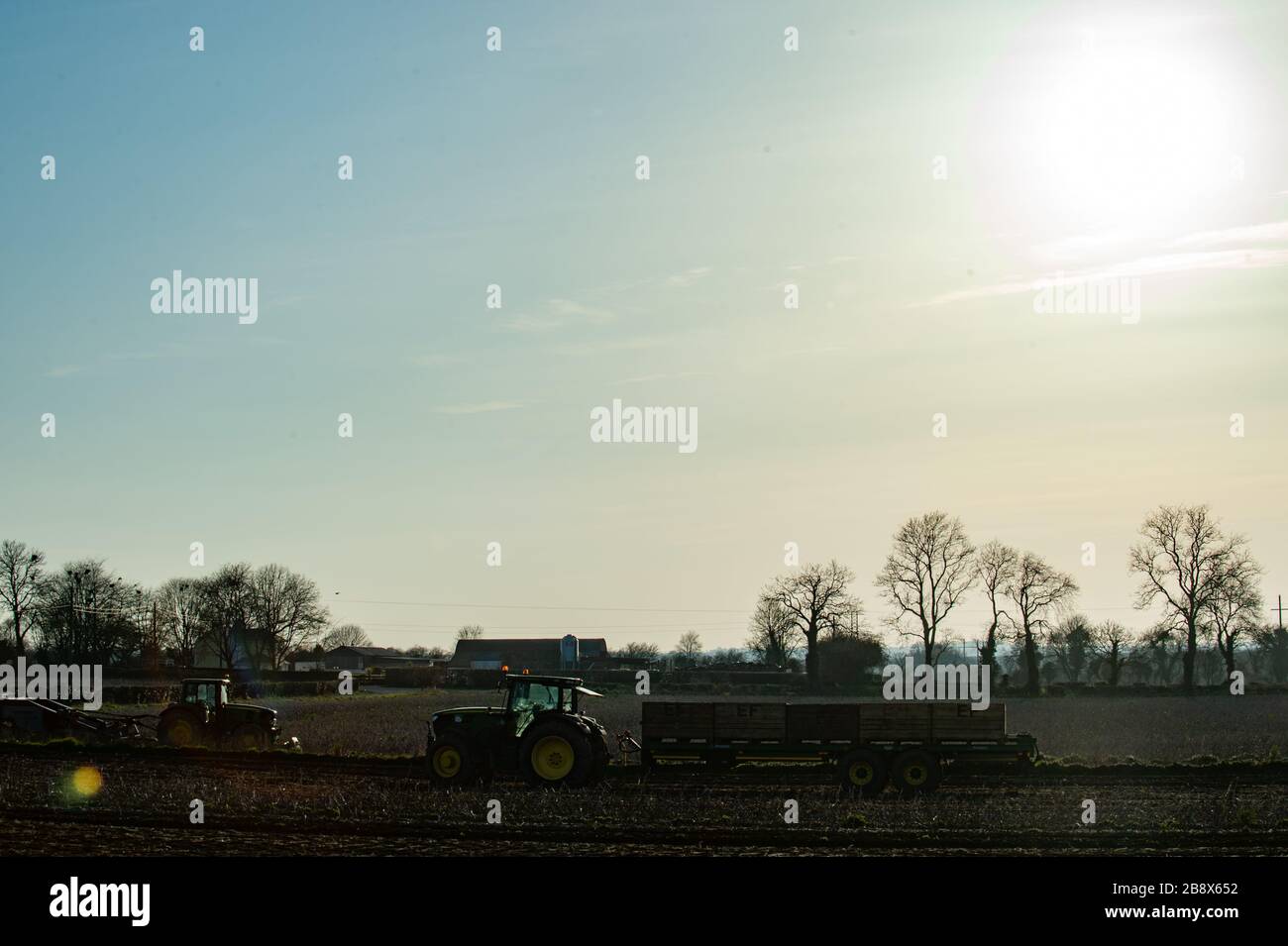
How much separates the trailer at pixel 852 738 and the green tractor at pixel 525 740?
242cm

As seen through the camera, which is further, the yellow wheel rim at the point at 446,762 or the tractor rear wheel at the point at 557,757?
the yellow wheel rim at the point at 446,762

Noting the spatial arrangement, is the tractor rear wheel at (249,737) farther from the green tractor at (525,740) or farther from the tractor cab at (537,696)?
the tractor cab at (537,696)

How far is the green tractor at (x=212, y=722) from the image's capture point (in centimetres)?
3030

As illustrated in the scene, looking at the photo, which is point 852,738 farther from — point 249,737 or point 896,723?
point 249,737

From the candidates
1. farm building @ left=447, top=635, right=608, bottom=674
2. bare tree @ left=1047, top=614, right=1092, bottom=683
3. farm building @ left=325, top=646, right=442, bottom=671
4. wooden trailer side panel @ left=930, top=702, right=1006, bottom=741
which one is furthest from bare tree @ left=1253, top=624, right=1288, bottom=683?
wooden trailer side panel @ left=930, top=702, right=1006, bottom=741

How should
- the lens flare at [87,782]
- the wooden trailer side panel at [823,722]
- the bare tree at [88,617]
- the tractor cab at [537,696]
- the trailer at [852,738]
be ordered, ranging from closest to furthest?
the lens flare at [87,782] → the tractor cab at [537,696] → the trailer at [852,738] → the wooden trailer side panel at [823,722] → the bare tree at [88,617]

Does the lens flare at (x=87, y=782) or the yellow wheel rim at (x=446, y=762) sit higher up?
the yellow wheel rim at (x=446, y=762)

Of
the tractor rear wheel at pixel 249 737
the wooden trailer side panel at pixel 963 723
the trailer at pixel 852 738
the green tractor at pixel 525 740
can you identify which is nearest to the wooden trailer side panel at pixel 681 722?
the trailer at pixel 852 738

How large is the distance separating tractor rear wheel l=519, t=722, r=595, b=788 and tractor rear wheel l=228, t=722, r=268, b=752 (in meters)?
11.0

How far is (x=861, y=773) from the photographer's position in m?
23.4

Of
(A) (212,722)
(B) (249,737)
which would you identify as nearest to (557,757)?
(B) (249,737)

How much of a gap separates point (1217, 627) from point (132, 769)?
245 feet

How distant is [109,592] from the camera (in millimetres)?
93188
